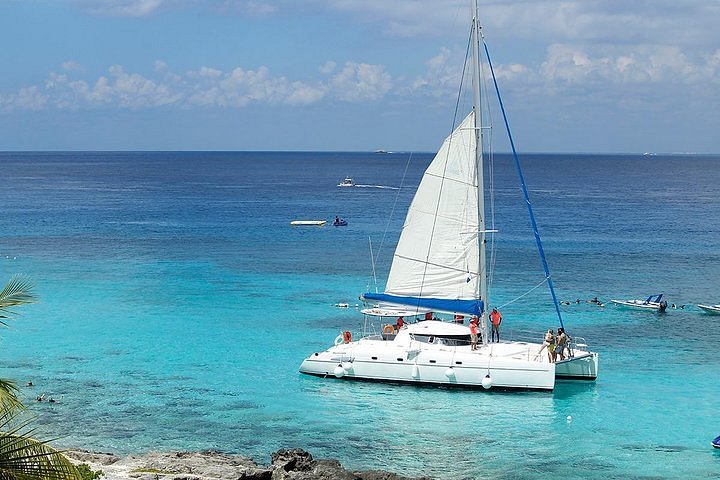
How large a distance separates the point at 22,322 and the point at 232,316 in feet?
37.1

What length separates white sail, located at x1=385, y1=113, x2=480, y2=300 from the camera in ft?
133

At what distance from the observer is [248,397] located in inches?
1463

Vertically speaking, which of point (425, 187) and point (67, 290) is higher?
point (425, 187)

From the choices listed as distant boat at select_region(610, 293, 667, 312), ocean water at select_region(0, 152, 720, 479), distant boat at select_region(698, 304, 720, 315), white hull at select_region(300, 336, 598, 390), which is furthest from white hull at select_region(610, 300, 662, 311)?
white hull at select_region(300, 336, 598, 390)

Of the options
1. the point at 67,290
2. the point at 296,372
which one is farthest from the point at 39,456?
the point at 67,290

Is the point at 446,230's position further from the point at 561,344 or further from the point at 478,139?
the point at 561,344

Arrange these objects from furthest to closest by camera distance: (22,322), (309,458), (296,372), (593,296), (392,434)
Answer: (593,296) → (22,322) → (296,372) → (392,434) → (309,458)

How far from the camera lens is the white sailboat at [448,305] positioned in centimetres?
3778

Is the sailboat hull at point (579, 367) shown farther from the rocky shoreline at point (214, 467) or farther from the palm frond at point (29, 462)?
the palm frond at point (29, 462)

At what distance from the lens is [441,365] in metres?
37.9

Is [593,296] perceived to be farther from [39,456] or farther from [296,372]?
[39,456]

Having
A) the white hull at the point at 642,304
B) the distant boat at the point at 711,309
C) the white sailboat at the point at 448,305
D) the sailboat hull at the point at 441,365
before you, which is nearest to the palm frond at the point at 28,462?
the sailboat hull at the point at 441,365

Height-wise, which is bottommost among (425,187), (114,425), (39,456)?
(114,425)

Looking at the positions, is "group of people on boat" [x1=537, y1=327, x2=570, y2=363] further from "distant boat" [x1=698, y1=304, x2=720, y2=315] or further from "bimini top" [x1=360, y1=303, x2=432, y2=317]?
"distant boat" [x1=698, y1=304, x2=720, y2=315]
